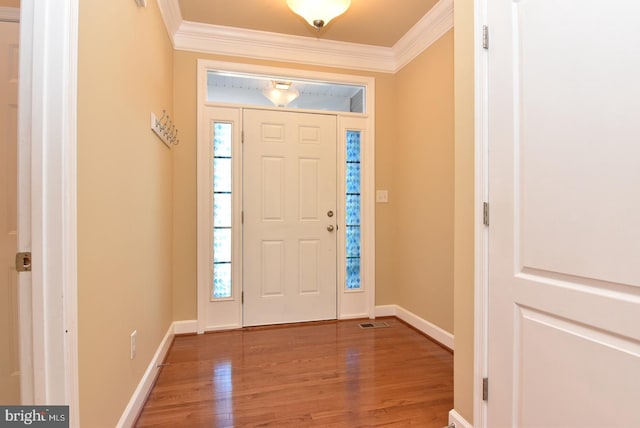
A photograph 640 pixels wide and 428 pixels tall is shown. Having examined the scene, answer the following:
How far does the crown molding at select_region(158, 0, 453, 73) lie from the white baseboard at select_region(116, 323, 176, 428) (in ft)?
8.37

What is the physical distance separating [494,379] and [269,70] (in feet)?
9.81

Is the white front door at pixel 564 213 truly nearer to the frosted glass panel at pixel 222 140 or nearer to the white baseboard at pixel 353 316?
the white baseboard at pixel 353 316

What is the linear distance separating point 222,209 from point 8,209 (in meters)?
1.63

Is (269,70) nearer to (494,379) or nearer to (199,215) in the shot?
(199,215)

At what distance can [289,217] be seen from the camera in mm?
3172

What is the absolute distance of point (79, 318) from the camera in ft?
3.66

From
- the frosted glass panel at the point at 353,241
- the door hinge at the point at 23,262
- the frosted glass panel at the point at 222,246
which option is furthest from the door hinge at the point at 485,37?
the frosted glass panel at the point at 222,246

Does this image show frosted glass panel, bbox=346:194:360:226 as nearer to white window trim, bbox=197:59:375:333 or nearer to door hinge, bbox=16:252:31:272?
white window trim, bbox=197:59:375:333

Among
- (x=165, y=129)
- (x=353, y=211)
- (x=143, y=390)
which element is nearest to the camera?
(x=143, y=390)

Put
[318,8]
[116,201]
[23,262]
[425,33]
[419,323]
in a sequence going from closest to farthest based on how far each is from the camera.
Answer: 1. [23,262]
2. [116,201]
3. [318,8]
4. [425,33]
5. [419,323]

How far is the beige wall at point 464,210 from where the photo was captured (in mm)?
1477

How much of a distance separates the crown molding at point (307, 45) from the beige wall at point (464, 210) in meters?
1.34

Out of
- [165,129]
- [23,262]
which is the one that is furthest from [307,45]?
[23,262]

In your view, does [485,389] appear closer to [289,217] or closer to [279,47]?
[289,217]
